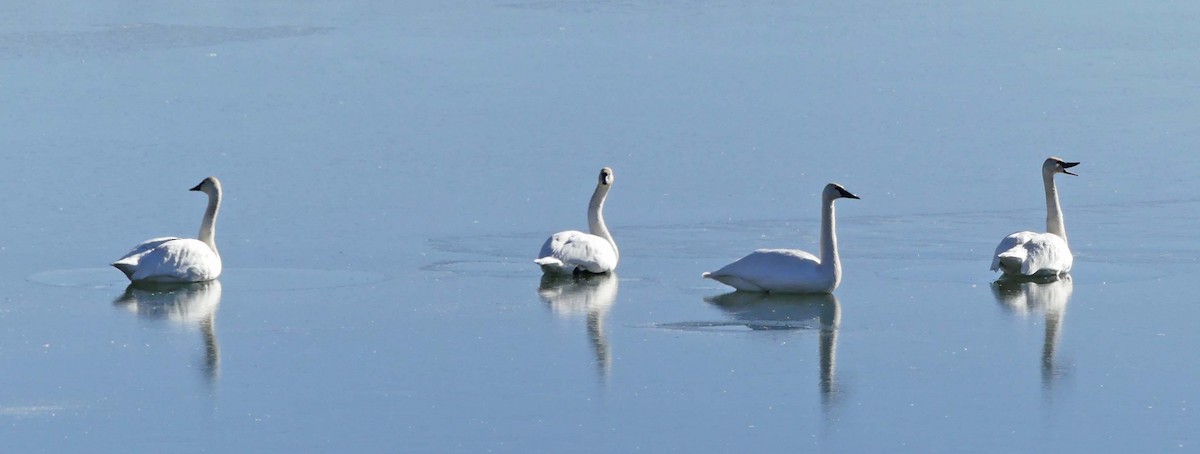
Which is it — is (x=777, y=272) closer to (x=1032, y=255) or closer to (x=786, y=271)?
(x=786, y=271)

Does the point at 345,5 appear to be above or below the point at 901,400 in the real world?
above

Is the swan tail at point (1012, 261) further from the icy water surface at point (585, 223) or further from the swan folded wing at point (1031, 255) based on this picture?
the icy water surface at point (585, 223)

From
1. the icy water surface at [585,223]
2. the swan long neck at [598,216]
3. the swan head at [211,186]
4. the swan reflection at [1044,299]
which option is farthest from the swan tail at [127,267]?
the swan reflection at [1044,299]

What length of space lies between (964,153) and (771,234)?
303cm

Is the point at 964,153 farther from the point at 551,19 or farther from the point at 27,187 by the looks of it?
the point at 551,19

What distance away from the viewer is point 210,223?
9836 millimetres

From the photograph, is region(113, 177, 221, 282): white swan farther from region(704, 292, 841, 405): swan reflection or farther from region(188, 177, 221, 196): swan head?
region(704, 292, 841, 405): swan reflection

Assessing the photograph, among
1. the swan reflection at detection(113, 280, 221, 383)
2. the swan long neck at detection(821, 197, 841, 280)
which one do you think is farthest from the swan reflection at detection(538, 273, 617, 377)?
the swan reflection at detection(113, 280, 221, 383)

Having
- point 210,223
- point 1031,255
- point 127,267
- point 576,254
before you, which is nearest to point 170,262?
point 127,267

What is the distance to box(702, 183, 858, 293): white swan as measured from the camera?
29.3 ft

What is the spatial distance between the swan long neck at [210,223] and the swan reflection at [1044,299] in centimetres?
378

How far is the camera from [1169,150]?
43.0 ft

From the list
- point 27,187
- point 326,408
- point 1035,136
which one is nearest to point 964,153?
point 1035,136

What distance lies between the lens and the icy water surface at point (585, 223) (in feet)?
21.8
